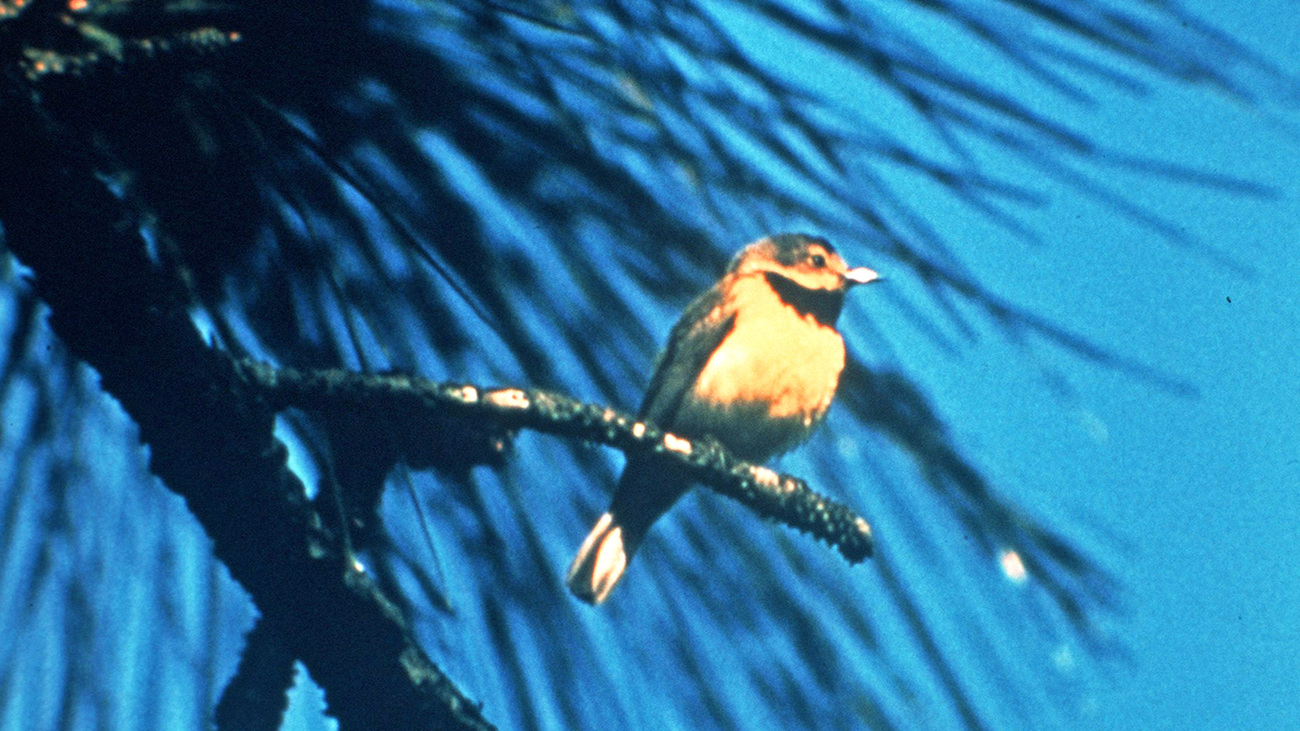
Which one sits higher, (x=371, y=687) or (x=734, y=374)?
(x=371, y=687)

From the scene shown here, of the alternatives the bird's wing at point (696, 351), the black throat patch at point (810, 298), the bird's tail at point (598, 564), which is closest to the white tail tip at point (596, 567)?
the bird's tail at point (598, 564)

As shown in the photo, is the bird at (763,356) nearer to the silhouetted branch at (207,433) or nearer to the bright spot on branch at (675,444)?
the bright spot on branch at (675,444)

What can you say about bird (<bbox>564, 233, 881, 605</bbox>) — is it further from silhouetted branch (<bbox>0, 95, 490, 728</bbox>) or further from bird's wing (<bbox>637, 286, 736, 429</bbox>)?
silhouetted branch (<bbox>0, 95, 490, 728</bbox>)

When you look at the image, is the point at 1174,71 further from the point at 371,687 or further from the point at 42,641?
the point at 42,641

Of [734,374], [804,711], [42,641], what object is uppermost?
[42,641]

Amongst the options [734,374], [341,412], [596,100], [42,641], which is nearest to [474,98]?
[596,100]

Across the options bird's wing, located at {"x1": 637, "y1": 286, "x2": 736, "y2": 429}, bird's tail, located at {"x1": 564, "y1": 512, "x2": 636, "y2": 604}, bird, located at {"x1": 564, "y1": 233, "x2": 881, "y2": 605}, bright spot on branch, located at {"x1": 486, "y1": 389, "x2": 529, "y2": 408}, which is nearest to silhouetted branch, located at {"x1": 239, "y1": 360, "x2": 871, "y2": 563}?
bright spot on branch, located at {"x1": 486, "y1": 389, "x2": 529, "y2": 408}
